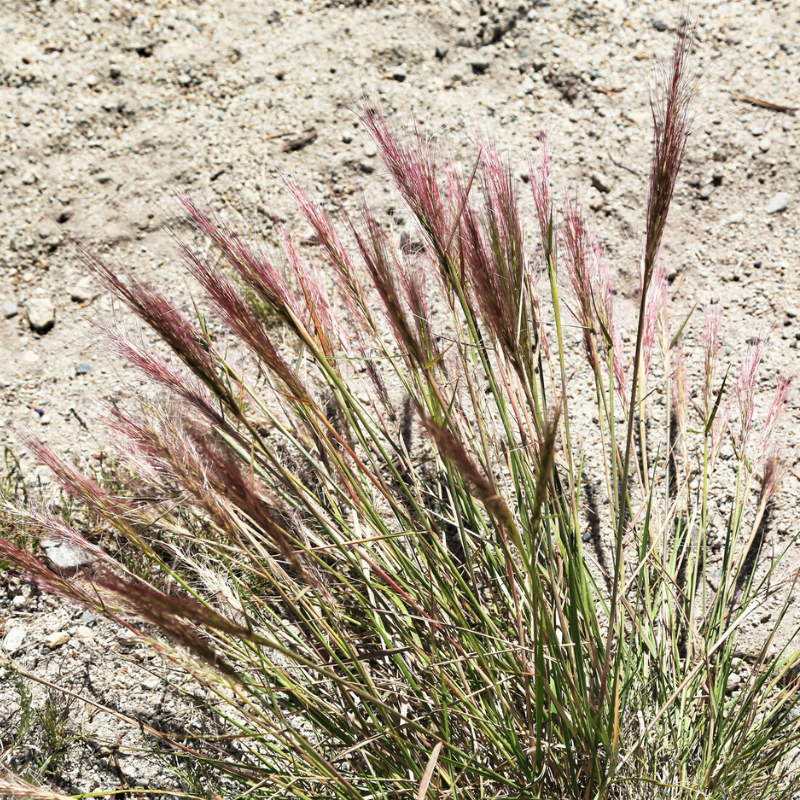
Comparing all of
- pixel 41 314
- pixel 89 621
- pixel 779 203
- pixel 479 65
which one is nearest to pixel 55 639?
pixel 89 621

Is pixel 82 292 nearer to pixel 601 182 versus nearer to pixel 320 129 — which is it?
pixel 320 129

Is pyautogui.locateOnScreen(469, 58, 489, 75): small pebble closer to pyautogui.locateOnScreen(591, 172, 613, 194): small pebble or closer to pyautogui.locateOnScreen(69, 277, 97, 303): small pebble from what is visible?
pyautogui.locateOnScreen(591, 172, 613, 194): small pebble

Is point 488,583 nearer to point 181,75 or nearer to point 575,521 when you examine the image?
point 575,521

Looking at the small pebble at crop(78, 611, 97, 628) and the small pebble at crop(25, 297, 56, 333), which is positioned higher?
the small pebble at crop(25, 297, 56, 333)

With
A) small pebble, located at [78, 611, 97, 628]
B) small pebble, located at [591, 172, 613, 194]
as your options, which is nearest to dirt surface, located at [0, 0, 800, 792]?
small pebble, located at [591, 172, 613, 194]

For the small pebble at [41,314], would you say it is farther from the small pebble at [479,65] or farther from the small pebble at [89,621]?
the small pebble at [479,65]

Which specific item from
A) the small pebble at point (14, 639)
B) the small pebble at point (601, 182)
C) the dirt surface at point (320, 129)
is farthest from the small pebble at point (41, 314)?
the small pebble at point (601, 182)

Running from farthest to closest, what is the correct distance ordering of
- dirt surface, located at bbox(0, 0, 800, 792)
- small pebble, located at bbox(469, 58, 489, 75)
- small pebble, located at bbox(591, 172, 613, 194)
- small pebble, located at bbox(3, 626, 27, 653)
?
small pebble, located at bbox(469, 58, 489, 75) → small pebble, located at bbox(591, 172, 613, 194) → dirt surface, located at bbox(0, 0, 800, 792) → small pebble, located at bbox(3, 626, 27, 653)

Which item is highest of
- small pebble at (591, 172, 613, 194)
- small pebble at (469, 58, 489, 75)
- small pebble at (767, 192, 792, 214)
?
small pebble at (469, 58, 489, 75)

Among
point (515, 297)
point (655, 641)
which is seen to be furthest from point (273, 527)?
point (655, 641)
